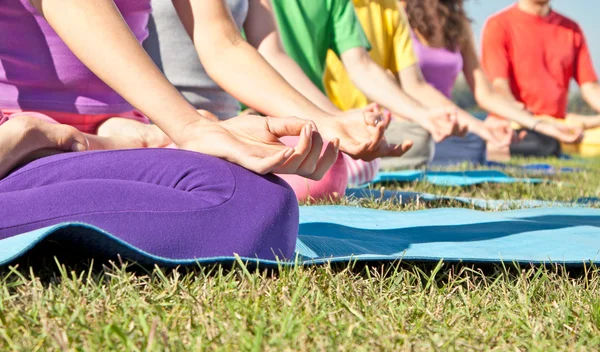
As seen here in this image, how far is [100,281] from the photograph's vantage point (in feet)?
4.13

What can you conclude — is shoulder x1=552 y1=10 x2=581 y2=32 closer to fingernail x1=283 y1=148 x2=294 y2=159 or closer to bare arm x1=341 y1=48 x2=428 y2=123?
bare arm x1=341 y1=48 x2=428 y2=123

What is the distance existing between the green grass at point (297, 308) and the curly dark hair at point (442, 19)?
3562 millimetres

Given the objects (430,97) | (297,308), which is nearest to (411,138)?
(430,97)

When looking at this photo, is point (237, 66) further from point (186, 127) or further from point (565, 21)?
point (565, 21)

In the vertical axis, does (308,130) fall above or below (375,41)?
above

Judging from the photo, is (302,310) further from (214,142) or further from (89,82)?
(89,82)

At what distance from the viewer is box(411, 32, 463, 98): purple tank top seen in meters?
5.15

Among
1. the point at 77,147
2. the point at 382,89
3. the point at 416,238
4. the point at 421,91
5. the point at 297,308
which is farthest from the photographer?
the point at 421,91

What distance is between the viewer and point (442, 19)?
5.00 m

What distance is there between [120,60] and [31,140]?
1.08 ft

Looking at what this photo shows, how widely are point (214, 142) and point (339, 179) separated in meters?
1.25

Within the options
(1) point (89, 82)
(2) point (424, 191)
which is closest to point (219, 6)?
(1) point (89, 82)

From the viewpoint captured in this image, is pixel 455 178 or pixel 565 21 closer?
pixel 455 178

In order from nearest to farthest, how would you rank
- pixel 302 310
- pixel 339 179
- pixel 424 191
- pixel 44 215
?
pixel 302 310 < pixel 44 215 < pixel 339 179 < pixel 424 191
